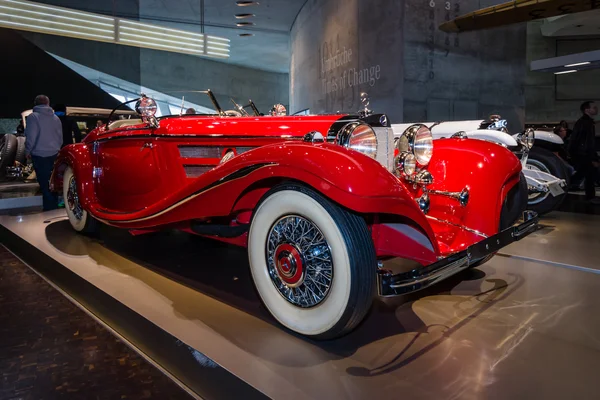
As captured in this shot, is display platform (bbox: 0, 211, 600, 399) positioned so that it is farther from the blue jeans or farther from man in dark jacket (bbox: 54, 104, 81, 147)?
man in dark jacket (bbox: 54, 104, 81, 147)

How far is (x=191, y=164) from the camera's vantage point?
10.7 ft

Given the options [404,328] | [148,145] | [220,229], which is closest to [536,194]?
[404,328]

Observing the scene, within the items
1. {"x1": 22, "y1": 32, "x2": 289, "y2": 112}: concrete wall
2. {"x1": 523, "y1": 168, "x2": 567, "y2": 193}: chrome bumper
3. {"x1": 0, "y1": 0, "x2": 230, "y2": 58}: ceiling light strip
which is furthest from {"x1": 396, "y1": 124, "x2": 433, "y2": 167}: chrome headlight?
{"x1": 0, "y1": 0, "x2": 230, "y2": 58}: ceiling light strip

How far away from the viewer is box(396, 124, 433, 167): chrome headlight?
2.64 metres

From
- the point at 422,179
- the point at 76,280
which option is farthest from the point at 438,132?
the point at 76,280

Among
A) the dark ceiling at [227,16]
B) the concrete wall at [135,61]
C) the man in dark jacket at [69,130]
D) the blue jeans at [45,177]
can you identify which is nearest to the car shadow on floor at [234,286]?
the blue jeans at [45,177]

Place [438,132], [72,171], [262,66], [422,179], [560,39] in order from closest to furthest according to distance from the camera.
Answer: [422,179], [72,171], [438,132], [560,39], [262,66]

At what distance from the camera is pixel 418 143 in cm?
265

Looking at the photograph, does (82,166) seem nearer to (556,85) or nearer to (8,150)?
(8,150)

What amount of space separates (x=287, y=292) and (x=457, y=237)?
1092mm

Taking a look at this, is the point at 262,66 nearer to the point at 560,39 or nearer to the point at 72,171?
the point at 560,39

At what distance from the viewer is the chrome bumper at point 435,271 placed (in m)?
1.83

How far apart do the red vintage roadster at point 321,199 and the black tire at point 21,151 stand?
7381mm

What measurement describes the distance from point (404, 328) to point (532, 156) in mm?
4261
